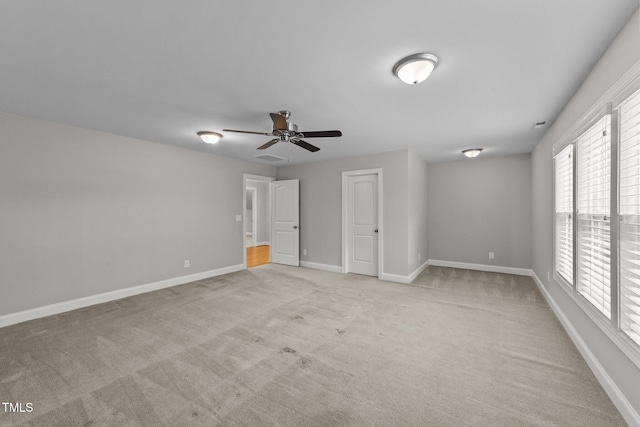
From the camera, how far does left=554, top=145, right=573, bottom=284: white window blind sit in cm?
266

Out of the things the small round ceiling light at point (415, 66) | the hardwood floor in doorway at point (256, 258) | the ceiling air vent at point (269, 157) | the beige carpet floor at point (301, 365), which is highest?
the ceiling air vent at point (269, 157)

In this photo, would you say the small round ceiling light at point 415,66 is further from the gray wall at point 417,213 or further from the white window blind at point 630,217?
the gray wall at point 417,213

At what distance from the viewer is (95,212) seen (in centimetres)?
362

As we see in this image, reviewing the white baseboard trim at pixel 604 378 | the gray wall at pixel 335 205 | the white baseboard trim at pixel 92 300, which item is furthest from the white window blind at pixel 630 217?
the white baseboard trim at pixel 92 300

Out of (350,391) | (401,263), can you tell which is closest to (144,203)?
(350,391)

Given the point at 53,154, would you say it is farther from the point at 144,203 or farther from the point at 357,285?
the point at 357,285

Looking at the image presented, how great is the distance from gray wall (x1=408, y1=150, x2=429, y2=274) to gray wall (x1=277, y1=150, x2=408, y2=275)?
0.16m

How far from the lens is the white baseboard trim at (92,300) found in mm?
2982

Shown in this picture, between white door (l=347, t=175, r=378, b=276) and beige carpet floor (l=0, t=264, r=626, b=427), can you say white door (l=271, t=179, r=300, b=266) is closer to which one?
white door (l=347, t=175, r=378, b=276)

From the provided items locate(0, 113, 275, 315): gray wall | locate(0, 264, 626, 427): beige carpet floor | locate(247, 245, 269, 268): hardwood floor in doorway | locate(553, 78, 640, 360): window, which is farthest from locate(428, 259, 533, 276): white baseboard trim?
locate(0, 113, 275, 315): gray wall

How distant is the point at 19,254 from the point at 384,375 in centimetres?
422

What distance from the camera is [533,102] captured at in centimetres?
263

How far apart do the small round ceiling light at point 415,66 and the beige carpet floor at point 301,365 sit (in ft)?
7.52

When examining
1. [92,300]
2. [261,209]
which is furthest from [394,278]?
[261,209]
